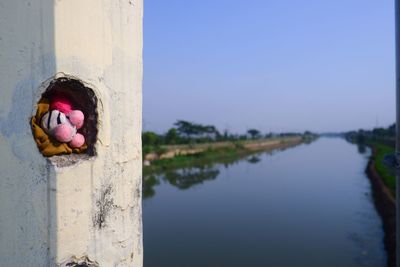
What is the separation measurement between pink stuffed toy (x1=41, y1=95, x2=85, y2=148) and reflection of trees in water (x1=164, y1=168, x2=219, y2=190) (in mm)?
14338

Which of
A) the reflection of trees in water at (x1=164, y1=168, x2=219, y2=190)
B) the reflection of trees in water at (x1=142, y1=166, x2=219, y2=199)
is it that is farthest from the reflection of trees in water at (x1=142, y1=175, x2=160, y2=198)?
the reflection of trees in water at (x1=164, y1=168, x2=219, y2=190)

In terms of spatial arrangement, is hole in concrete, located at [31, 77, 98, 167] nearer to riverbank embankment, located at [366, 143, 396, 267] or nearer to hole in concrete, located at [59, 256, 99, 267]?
hole in concrete, located at [59, 256, 99, 267]

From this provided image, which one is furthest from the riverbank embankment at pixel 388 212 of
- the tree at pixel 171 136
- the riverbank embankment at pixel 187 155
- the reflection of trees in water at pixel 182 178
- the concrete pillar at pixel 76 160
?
the tree at pixel 171 136

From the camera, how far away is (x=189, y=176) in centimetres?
1930

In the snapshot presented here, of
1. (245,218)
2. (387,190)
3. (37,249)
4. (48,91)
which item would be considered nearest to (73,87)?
(48,91)

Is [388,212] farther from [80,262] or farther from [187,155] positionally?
[187,155]

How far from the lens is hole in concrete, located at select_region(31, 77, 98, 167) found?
4.42ft

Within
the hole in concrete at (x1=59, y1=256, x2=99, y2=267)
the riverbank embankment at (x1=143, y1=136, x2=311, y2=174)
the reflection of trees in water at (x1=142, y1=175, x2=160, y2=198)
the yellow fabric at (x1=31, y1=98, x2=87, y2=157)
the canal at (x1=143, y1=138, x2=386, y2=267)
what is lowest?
the canal at (x1=143, y1=138, x2=386, y2=267)

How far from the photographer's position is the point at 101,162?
149 cm

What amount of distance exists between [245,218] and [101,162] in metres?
9.05

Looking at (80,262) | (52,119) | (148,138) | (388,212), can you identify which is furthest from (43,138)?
(148,138)

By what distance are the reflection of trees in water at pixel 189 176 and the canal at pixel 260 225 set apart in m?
0.25

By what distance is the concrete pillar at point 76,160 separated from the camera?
1.24 metres

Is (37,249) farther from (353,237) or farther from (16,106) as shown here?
(353,237)
